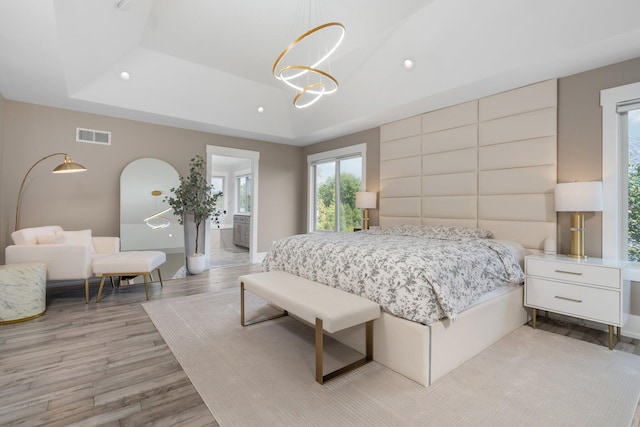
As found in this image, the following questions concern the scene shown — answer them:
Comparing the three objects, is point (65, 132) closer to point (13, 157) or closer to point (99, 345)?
point (13, 157)

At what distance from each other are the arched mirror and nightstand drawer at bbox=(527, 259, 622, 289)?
4.75 meters

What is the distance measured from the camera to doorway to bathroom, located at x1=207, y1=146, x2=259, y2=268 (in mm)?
5859

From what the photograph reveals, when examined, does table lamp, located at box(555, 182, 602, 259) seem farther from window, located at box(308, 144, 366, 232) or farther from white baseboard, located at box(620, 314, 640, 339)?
window, located at box(308, 144, 366, 232)

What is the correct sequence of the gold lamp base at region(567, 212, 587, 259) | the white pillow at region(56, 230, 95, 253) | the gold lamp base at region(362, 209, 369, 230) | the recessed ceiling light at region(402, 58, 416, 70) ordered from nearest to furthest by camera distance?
the gold lamp base at region(567, 212, 587, 259) → the recessed ceiling light at region(402, 58, 416, 70) → the white pillow at region(56, 230, 95, 253) → the gold lamp base at region(362, 209, 369, 230)

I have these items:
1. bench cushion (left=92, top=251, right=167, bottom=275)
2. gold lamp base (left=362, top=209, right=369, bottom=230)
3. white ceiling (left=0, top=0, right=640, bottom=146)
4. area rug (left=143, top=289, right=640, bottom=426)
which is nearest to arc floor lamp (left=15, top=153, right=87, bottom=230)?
white ceiling (left=0, top=0, right=640, bottom=146)

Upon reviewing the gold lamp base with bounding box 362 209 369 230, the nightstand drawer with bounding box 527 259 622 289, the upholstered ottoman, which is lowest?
the upholstered ottoman

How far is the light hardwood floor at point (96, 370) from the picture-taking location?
1593 millimetres

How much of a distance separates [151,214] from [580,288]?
5.38 metres

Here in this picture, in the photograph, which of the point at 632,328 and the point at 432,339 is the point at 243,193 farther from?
the point at 632,328

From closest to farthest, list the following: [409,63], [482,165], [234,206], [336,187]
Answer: [409,63] → [482,165] → [336,187] → [234,206]

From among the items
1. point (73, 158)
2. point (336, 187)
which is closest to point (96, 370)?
point (73, 158)

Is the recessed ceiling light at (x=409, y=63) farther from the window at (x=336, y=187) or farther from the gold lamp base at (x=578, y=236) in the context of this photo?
the gold lamp base at (x=578, y=236)

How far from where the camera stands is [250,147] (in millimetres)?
5926

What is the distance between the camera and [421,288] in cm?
192
